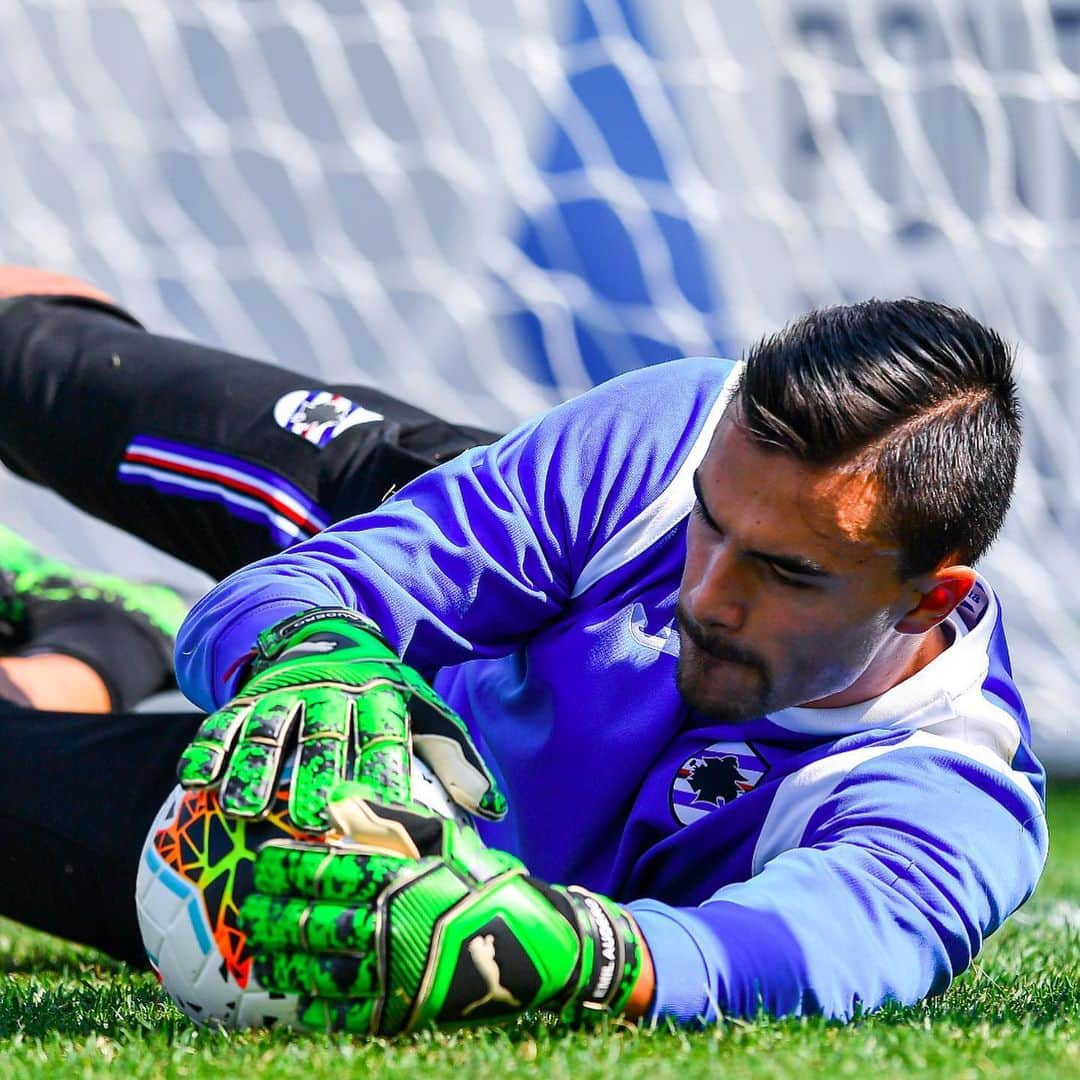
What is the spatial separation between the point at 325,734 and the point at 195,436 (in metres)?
1.05

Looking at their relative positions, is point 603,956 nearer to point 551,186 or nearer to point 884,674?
point 884,674

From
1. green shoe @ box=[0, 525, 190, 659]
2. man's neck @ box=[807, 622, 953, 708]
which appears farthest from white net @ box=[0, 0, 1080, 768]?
man's neck @ box=[807, 622, 953, 708]

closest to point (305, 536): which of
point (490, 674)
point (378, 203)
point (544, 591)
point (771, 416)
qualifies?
point (490, 674)

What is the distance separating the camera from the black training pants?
1982 millimetres

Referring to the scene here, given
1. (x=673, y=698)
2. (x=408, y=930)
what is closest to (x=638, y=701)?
(x=673, y=698)

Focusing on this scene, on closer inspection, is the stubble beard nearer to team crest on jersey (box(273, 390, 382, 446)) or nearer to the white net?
team crest on jersey (box(273, 390, 382, 446))

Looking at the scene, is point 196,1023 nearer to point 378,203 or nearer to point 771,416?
point 771,416

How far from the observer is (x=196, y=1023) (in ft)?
4.51

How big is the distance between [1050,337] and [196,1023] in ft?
10.2

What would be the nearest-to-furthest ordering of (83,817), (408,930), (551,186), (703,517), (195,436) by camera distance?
1. (408,930)
2. (703,517)
3. (83,817)
4. (195,436)
5. (551,186)

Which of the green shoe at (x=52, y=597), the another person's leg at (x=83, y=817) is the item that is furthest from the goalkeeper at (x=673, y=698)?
the green shoe at (x=52, y=597)

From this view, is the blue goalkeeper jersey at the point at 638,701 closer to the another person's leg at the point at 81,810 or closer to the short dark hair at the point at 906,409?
the short dark hair at the point at 906,409

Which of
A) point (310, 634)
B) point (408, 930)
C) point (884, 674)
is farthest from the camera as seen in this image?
point (884, 674)

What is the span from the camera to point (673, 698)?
167cm
